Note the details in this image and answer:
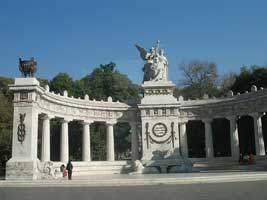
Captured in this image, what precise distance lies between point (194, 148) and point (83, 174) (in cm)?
2782

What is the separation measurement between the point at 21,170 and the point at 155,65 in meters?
27.1

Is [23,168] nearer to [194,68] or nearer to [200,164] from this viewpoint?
[200,164]

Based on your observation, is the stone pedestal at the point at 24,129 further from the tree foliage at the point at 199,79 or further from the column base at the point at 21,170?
the tree foliage at the point at 199,79

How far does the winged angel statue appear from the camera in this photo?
174 feet

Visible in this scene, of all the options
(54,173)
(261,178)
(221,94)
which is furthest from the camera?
(221,94)

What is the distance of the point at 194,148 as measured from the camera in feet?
221

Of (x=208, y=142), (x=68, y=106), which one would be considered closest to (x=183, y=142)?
(x=208, y=142)

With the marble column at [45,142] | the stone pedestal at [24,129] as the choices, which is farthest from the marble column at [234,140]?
the stone pedestal at [24,129]

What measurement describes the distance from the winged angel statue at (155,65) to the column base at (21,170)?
81.6 ft

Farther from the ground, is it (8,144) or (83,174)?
(8,144)

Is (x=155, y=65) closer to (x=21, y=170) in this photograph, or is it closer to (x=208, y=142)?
(x=208, y=142)

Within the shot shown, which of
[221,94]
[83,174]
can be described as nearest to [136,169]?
[83,174]

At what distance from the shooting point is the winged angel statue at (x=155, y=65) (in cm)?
5312

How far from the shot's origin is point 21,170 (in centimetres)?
3344
